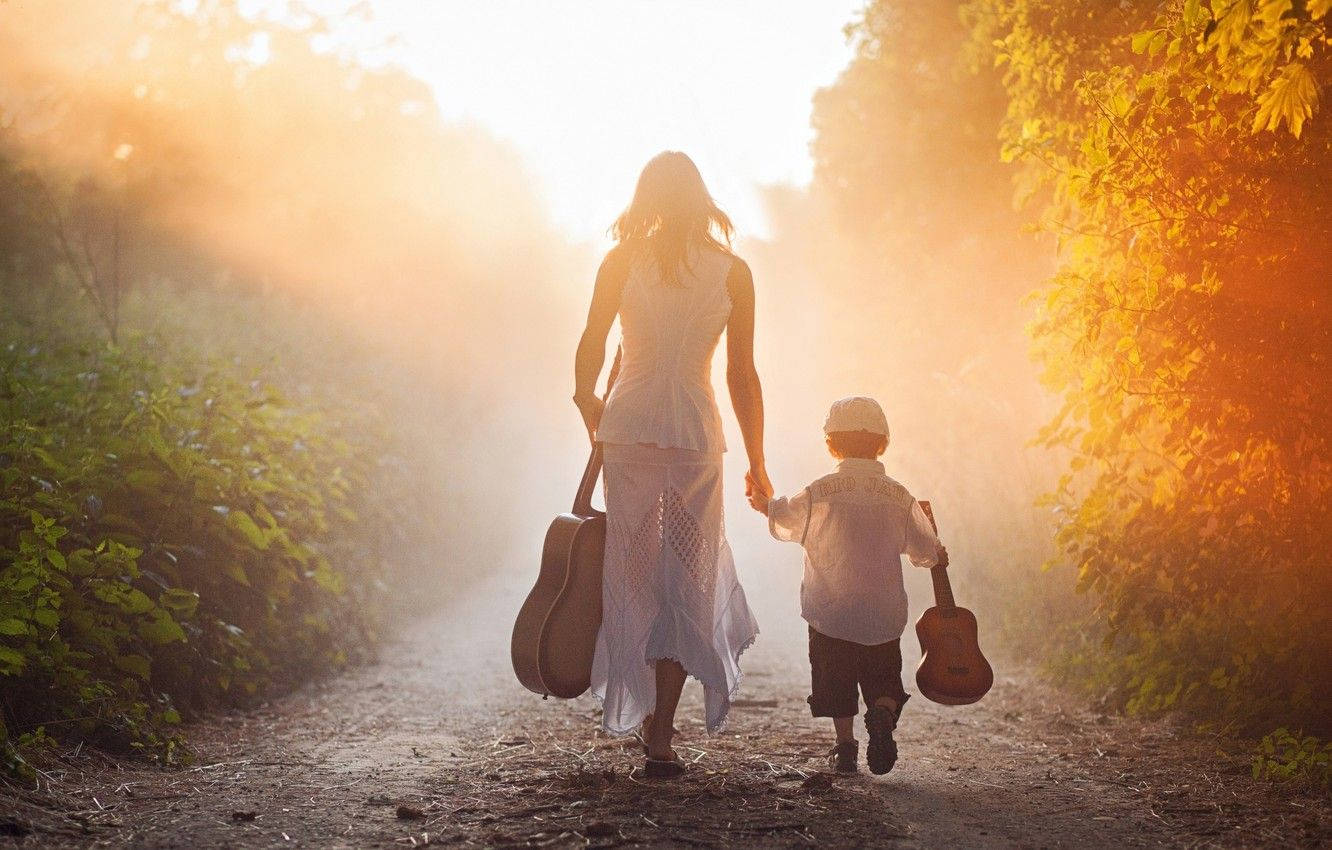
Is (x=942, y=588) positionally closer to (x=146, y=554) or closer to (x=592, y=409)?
(x=592, y=409)

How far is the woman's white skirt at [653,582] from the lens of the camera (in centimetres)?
488

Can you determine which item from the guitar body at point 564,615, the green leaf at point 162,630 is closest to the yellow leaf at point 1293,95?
the guitar body at point 564,615

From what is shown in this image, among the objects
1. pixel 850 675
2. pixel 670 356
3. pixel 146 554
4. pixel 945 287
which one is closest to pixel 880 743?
pixel 850 675

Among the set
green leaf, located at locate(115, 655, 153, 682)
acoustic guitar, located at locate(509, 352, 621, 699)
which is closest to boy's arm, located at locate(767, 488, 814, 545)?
acoustic guitar, located at locate(509, 352, 621, 699)

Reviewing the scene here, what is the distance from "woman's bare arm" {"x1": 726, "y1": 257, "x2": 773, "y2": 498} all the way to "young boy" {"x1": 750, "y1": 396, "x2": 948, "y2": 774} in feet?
0.51

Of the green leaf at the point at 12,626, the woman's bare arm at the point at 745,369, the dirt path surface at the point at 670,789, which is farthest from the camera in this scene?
the woman's bare arm at the point at 745,369

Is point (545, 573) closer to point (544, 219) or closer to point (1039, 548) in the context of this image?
point (1039, 548)

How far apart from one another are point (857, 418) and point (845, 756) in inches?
58.6

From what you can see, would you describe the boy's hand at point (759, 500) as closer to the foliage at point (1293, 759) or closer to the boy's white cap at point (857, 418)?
the boy's white cap at point (857, 418)

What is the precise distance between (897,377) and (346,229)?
12.9 metres

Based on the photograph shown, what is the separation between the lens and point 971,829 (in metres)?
4.14

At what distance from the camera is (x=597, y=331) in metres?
5.14

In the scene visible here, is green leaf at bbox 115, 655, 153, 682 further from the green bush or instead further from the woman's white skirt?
the woman's white skirt

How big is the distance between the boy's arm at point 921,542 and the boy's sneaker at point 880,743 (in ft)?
2.38
